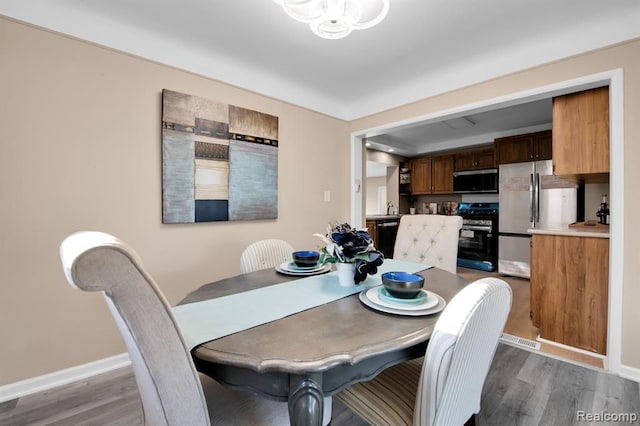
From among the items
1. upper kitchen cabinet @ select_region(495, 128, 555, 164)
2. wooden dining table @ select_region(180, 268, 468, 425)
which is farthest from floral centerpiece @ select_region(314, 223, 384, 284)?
upper kitchen cabinet @ select_region(495, 128, 555, 164)

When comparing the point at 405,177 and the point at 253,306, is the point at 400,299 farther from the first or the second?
the point at 405,177

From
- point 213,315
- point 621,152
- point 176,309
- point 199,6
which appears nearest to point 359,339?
point 213,315

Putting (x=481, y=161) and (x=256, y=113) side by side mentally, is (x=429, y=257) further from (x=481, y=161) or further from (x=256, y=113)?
(x=481, y=161)

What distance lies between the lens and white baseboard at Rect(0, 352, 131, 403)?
159 centimetres

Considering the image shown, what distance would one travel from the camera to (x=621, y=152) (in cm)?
180

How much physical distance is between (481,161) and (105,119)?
5222mm

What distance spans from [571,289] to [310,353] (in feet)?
8.05

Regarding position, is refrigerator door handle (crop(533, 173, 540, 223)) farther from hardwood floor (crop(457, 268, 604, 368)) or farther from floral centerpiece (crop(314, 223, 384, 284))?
floral centerpiece (crop(314, 223, 384, 284))

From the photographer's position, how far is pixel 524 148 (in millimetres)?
4059

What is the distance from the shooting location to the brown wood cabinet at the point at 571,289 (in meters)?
2.02

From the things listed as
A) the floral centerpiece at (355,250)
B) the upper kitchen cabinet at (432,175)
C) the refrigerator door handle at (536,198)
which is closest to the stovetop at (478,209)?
the upper kitchen cabinet at (432,175)

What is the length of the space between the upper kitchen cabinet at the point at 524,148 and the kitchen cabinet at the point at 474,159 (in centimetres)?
35

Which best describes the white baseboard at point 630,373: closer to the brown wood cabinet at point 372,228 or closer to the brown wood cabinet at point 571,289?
the brown wood cabinet at point 571,289

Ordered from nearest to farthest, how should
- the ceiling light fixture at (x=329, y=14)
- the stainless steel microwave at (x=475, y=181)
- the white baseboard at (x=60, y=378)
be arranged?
the ceiling light fixture at (x=329, y=14)
the white baseboard at (x=60, y=378)
the stainless steel microwave at (x=475, y=181)
